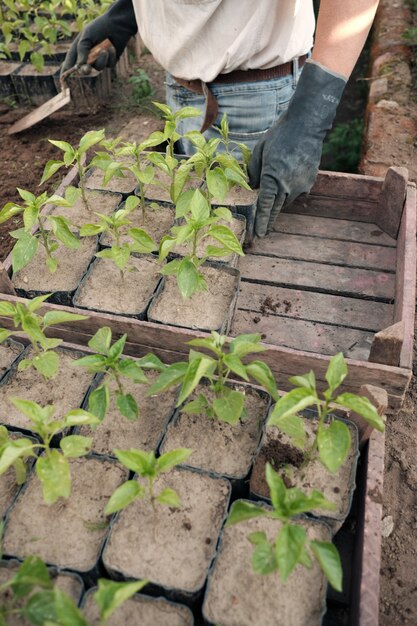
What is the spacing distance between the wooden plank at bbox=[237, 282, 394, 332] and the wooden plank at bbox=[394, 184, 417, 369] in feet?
0.32

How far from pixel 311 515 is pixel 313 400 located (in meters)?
0.38

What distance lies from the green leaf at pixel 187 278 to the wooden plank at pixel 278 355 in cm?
14

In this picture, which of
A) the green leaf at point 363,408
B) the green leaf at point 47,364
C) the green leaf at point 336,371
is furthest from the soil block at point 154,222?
the green leaf at point 363,408

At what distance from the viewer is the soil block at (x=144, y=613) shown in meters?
1.27

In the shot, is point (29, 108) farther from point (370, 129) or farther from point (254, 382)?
point (254, 382)

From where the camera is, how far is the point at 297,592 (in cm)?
130

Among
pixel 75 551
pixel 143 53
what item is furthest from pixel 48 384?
pixel 143 53

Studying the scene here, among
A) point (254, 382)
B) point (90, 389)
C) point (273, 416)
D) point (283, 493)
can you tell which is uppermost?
point (273, 416)

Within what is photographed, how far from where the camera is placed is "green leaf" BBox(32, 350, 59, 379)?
5.20 ft

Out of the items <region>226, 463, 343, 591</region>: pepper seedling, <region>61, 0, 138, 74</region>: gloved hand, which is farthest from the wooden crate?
<region>61, 0, 138, 74</region>: gloved hand

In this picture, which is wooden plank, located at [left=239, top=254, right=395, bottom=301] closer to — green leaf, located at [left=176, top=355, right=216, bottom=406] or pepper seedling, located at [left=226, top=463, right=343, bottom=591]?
green leaf, located at [left=176, top=355, right=216, bottom=406]

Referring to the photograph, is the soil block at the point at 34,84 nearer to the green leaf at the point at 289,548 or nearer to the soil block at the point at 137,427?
the soil block at the point at 137,427

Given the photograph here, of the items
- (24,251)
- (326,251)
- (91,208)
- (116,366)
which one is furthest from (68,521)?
(326,251)

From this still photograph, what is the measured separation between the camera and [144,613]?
50.5 inches
